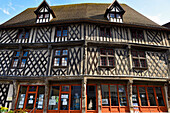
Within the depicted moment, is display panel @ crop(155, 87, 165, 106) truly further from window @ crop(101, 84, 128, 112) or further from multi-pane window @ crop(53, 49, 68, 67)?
multi-pane window @ crop(53, 49, 68, 67)

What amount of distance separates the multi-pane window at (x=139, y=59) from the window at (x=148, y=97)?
1476mm

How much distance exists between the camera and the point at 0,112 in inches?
187

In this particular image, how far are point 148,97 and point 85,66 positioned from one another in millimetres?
4865

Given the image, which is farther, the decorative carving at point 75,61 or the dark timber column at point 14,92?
the decorative carving at point 75,61

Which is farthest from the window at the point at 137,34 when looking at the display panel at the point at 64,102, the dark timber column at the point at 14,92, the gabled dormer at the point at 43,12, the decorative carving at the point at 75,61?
the dark timber column at the point at 14,92

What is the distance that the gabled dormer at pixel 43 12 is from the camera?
8852 millimetres

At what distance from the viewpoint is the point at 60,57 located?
7.76 m

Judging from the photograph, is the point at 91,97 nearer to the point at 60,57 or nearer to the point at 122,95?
the point at 122,95

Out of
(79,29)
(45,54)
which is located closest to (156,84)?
(79,29)

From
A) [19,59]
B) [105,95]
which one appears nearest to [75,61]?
[105,95]

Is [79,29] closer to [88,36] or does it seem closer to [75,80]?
[88,36]

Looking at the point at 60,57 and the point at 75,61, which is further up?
the point at 60,57

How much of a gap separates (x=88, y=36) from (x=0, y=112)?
632 centimetres

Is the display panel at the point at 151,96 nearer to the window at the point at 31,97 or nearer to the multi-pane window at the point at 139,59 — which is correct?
the multi-pane window at the point at 139,59
